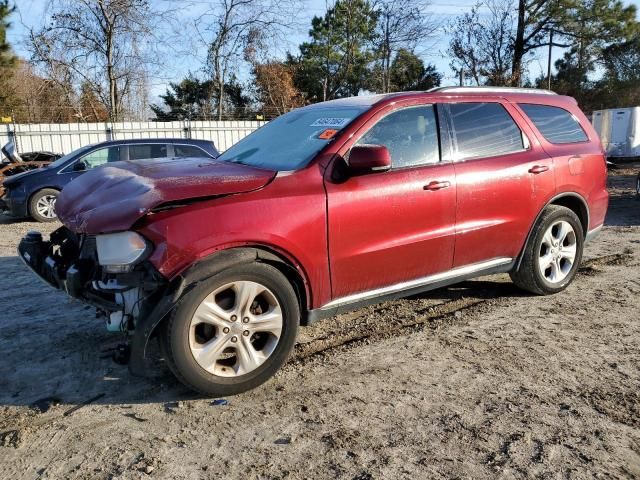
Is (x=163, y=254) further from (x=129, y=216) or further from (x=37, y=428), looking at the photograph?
(x=37, y=428)

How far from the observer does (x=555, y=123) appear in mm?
4906

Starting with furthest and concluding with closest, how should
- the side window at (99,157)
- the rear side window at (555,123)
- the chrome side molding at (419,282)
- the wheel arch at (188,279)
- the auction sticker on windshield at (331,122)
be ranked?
1. the side window at (99,157)
2. the rear side window at (555,123)
3. the auction sticker on windshield at (331,122)
4. the chrome side molding at (419,282)
5. the wheel arch at (188,279)

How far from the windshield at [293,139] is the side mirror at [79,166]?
20.9ft

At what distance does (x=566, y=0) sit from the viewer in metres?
25.3

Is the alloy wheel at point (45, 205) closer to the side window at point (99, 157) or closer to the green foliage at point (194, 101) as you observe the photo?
the side window at point (99, 157)

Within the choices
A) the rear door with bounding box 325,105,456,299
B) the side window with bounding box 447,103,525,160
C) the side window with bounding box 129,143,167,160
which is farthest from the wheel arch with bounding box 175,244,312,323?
the side window with bounding box 129,143,167,160

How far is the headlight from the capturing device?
2896 millimetres

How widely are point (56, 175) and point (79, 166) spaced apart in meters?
0.44

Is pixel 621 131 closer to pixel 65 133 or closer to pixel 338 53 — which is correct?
pixel 338 53

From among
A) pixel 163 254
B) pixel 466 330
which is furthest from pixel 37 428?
pixel 466 330

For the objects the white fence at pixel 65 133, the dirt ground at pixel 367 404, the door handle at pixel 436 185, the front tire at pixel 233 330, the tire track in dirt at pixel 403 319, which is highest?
the white fence at pixel 65 133

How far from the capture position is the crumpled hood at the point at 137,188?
294 centimetres

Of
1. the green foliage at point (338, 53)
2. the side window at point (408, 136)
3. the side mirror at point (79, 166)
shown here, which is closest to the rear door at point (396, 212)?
the side window at point (408, 136)

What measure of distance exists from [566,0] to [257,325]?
91.1 ft
